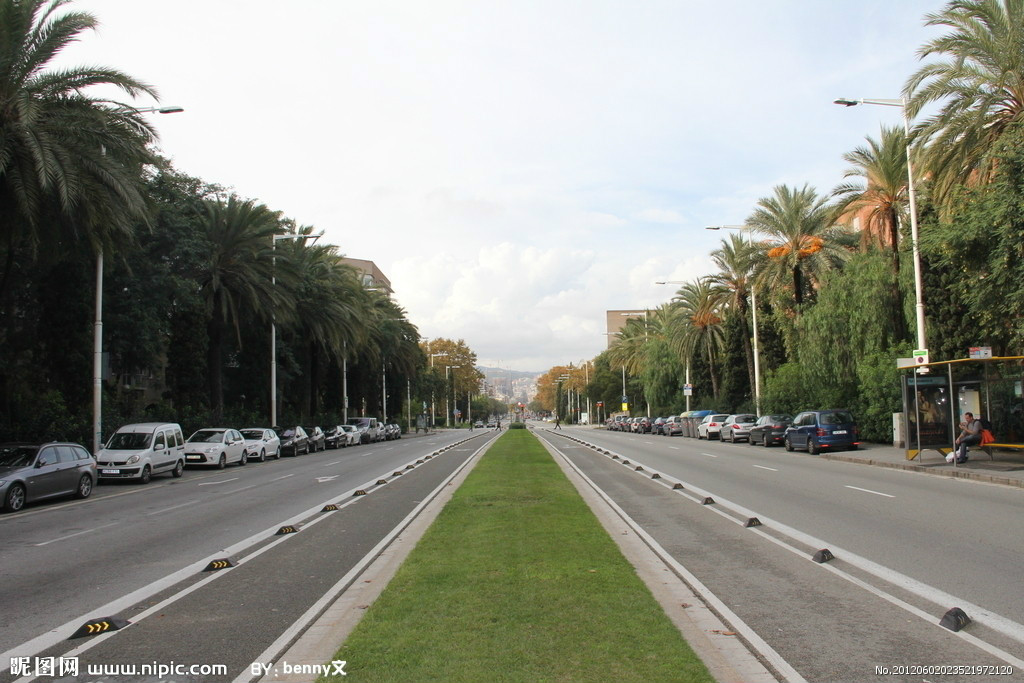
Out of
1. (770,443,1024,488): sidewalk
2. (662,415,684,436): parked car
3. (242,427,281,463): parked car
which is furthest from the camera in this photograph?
(662,415,684,436): parked car

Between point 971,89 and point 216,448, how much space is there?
90.7 feet

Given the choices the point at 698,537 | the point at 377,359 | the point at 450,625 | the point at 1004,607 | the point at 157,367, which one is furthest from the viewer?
the point at 377,359

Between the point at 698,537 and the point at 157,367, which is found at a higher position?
the point at 157,367

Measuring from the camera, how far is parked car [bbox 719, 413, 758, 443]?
143 feet

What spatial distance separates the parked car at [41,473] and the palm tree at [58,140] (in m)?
5.47

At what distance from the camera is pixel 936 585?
26.0 feet

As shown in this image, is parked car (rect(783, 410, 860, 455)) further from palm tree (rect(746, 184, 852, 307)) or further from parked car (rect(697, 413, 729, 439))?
parked car (rect(697, 413, 729, 439))

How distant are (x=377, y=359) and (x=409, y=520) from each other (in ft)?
175

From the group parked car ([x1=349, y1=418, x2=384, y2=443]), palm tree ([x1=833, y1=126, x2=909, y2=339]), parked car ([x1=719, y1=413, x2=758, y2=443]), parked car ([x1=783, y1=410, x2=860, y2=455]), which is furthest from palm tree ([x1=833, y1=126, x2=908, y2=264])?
parked car ([x1=349, y1=418, x2=384, y2=443])

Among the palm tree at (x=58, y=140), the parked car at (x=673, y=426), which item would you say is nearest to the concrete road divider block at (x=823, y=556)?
the palm tree at (x=58, y=140)

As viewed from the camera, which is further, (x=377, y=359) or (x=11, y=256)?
(x=377, y=359)

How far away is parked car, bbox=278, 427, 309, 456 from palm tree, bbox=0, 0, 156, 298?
18.8 m

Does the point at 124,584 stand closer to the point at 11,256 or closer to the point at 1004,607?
the point at 1004,607

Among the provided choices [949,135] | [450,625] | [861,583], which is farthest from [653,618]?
[949,135]
